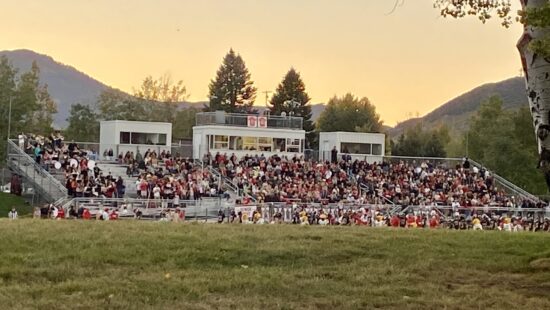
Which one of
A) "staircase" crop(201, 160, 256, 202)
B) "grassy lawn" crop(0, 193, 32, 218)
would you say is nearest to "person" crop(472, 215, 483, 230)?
"staircase" crop(201, 160, 256, 202)

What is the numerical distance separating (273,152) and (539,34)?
138 feet

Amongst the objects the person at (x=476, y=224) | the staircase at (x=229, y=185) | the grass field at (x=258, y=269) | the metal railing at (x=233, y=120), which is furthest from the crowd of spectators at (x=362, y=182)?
the grass field at (x=258, y=269)

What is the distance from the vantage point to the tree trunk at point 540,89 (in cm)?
1023

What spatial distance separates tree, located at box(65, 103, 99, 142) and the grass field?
67.2 metres

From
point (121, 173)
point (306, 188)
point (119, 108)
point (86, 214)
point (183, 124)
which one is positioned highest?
point (119, 108)

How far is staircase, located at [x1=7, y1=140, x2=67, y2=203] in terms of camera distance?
3378cm

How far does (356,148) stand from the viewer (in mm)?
56375

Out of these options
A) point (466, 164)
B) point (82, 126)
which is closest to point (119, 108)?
point (82, 126)

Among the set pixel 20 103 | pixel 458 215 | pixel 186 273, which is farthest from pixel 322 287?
pixel 20 103

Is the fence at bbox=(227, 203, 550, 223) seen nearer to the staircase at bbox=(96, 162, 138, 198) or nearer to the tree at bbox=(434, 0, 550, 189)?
the staircase at bbox=(96, 162, 138, 198)

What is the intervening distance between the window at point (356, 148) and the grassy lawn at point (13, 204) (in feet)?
80.3

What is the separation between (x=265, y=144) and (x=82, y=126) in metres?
32.4

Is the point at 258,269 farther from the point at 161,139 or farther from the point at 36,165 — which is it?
the point at 161,139

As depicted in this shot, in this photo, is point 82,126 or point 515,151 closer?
point 515,151
